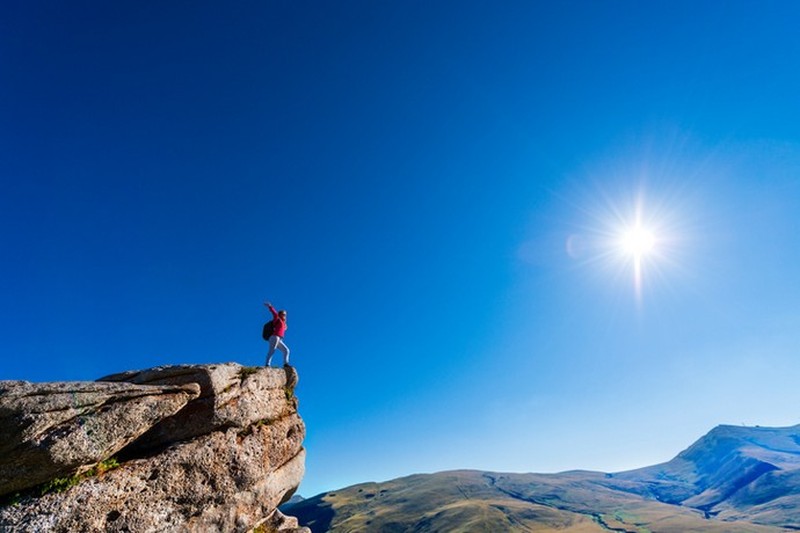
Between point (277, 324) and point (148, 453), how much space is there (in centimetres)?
1287

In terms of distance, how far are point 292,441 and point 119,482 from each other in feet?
45.0

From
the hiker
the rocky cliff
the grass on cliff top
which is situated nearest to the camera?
the grass on cliff top

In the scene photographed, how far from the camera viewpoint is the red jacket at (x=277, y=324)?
112 ft

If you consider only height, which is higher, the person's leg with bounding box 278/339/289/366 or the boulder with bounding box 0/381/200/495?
the person's leg with bounding box 278/339/289/366

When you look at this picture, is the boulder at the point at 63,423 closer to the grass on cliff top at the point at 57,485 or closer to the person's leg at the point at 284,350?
the grass on cliff top at the point at 57,485

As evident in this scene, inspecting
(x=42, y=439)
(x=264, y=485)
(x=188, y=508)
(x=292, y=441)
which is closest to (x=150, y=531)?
(x=188, y=508)

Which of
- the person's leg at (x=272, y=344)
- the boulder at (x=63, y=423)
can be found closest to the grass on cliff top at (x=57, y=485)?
the boulder at (x=63, y=423)

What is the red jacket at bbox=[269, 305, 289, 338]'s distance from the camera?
3425 centimetres

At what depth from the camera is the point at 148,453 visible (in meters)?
23.7

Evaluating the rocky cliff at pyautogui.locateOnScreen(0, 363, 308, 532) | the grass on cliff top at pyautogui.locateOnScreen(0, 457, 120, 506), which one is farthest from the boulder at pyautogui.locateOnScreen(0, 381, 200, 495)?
the grass on cliff top at pyautogui.locateOnScreen(0, 457, 120, 506)

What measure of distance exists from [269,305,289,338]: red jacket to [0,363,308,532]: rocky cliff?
12.6ft

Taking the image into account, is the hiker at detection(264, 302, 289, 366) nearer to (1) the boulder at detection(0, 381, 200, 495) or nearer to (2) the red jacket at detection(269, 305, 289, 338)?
(2) the red jacket at detection(269, 305, 289, 338)

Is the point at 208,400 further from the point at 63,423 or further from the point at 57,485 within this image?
the point at 57,485

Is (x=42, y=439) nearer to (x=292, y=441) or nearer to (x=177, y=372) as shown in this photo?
(x=177, y=372)
